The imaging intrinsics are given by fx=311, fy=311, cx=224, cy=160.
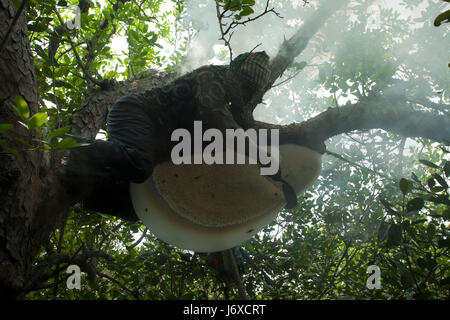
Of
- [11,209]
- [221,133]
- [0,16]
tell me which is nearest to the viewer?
[11,209]

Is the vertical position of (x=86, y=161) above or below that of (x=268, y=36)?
below

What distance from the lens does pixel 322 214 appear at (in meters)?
3.43

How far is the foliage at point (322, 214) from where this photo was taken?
2018 millimetres

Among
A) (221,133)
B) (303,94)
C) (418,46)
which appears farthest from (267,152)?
(303,94)

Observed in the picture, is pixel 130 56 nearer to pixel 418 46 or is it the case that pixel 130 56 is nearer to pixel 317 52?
pixel 317 52

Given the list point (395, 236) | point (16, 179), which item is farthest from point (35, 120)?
point (395, 236)

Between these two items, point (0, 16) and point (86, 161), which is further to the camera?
point (86, 161)

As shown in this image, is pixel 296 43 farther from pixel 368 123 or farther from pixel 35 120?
pixel 35 120

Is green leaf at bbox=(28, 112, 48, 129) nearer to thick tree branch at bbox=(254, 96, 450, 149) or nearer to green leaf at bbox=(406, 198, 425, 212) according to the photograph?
thick tree branch at bbox=(254, 96, 450, 149)

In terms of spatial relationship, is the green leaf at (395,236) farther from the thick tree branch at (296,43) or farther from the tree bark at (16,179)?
the tree bark at (16,179)

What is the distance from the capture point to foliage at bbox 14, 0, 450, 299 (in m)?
2.02

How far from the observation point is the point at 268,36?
571 cm

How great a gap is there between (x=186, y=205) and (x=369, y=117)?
1.65m

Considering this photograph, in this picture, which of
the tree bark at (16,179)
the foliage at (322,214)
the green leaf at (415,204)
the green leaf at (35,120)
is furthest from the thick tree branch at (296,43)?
the green leaf at (35,120)
